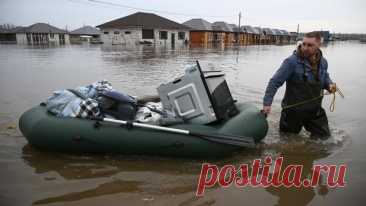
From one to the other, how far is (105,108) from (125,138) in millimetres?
645

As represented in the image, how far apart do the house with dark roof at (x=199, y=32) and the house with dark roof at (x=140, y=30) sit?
513cm

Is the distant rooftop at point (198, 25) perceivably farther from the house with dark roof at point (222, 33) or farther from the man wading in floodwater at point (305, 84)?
the man wading in floodwater at point (305, 84)

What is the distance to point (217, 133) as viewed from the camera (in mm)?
4199

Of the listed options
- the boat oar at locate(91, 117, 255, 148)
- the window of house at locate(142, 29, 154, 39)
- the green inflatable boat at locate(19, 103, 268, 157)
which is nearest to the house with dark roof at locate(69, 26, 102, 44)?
the window of house at locate(142, 29, 154, 39)

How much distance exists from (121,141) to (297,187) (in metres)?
2.30

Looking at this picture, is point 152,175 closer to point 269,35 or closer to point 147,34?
point 147,34

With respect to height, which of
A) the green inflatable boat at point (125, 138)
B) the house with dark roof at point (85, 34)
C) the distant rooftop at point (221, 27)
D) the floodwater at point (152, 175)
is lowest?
the floodwater at point (152, 175)

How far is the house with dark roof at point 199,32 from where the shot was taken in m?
48.2

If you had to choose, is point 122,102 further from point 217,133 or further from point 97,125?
point 217,133

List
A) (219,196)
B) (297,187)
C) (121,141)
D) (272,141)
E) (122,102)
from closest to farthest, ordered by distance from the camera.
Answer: (219,196)
(297,187)
(121,141)
(122,102)
(272,141)

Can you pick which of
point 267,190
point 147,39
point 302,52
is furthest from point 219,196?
point 147,39

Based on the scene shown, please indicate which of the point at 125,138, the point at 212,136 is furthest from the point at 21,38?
the point at 212,136

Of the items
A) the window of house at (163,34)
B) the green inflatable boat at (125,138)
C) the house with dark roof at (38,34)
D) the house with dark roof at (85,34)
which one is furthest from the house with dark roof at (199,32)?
the green inflatable boat at (125,138)

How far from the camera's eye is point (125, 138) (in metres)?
4.16
